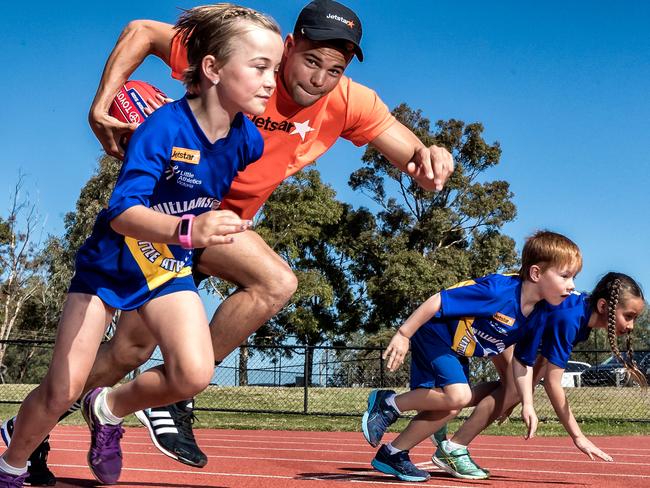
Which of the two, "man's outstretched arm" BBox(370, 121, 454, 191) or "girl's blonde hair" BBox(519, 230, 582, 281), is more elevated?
Answer: "man's outstretched arm" BBox(370, 121, 454, 191)

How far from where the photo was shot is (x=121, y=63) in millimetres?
3988

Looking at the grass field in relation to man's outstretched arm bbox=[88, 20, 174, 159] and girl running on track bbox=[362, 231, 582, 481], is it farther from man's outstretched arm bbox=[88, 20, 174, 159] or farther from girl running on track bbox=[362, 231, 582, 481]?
man's outstretched arm bbox=[88, 20, 174, 159]

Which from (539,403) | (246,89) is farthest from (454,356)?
(539,403)

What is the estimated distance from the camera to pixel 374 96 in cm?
445

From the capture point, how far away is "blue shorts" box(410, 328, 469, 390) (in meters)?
5.36

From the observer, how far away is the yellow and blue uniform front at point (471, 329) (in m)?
5.30

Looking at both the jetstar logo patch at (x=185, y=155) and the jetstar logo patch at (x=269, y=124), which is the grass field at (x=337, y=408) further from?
the jetstar logo patch at (x=185, y=155)

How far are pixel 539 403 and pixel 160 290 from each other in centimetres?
1506

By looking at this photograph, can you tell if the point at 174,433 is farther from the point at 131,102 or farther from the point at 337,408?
the point at 337,408

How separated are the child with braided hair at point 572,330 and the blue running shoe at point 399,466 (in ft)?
1.13

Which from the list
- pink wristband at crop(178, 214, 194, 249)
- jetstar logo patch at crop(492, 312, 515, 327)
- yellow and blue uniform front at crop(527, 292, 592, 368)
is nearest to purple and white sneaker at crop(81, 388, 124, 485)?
pink wristband at crop(178, 214, 194, 249)

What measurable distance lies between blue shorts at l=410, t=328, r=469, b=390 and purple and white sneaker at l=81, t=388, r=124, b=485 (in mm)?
2254

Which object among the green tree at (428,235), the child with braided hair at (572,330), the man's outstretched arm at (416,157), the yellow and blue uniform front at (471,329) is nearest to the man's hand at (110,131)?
the man's outstretched arm at (416,157)

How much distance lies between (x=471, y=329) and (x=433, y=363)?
31cm
